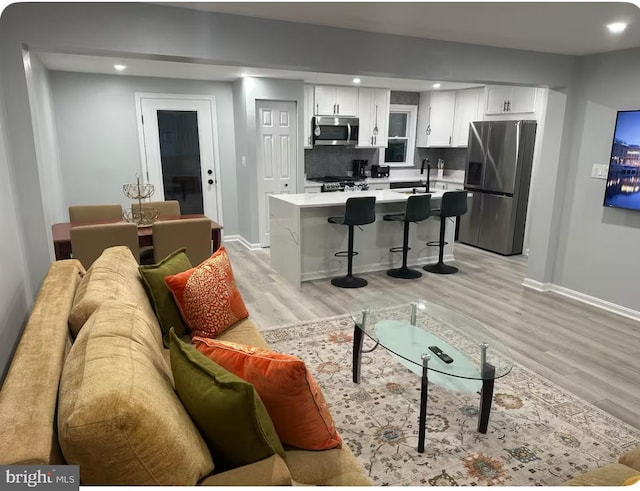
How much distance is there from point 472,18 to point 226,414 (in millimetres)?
2935

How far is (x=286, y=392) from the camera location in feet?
4.53

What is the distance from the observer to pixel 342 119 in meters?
6.79

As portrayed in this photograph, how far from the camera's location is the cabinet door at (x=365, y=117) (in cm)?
697

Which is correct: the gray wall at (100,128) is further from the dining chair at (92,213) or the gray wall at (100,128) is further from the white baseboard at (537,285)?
the white baseboard at (537,285)

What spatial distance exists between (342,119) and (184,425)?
20.2 feet

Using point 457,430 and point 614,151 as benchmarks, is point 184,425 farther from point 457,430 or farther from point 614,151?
point 614,151

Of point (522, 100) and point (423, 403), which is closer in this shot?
point (423, 403)

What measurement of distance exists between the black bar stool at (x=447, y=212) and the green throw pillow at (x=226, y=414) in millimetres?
4210

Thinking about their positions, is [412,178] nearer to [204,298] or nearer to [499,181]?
[499,181]

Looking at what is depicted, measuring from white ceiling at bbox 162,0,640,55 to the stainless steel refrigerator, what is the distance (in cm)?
216

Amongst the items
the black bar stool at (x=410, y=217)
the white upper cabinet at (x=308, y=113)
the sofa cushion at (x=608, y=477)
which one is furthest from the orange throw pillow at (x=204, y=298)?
the white upper cabinet at (x=308, y=113)

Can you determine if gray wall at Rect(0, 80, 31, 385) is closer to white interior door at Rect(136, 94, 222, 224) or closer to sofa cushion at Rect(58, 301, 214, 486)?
sofa cushion at Rect(58, 301, 214, 486)

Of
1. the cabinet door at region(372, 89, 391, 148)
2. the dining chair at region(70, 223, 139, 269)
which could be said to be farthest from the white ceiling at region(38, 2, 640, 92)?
the cabinet door at region(372, 89, 391, 148)

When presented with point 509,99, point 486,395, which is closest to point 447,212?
point 509,99
